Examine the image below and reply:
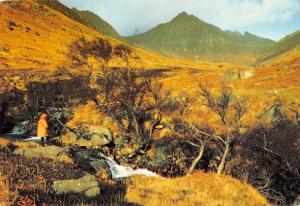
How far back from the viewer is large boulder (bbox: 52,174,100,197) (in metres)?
12.2

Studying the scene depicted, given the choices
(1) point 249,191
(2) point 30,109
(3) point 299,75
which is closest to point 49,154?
(1) point 249,191

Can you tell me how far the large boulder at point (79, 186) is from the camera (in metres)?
12.2

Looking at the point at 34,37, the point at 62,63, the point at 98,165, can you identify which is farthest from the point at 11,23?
the point at 98,165

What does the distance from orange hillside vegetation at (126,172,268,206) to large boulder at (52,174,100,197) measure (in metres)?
1.85

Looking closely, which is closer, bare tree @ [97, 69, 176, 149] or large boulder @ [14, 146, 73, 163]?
large boulder @ [14, 146, 73, 163]

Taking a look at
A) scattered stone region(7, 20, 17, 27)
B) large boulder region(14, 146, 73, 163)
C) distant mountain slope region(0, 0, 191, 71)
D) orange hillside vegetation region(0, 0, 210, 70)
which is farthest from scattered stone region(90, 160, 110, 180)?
scattered stone region(7, 20, 17, 27)

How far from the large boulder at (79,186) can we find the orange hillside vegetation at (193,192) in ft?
6.09

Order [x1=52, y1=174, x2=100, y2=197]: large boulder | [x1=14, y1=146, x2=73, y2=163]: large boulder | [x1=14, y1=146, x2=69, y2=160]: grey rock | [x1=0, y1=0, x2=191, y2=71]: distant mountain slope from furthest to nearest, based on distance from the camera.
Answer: [x1=0, y1=0, x2=191, y2=71]: distant mountain slope
[x1=14, y1=146, x2=73, y2=163]: large boulder
[x1=14, y1=146, x2=69, y2=160]: grey rock
[x1=52, y1=174, x2=100, y2=197]: large boulder

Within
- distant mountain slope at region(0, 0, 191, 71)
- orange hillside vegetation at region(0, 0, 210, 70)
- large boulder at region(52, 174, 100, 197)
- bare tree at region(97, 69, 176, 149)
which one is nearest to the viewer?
large boulder at region(52, 174, 100, 197)

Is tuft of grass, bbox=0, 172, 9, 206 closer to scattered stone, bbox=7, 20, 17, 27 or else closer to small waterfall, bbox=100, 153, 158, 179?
small waterfall, bbox=100, 153, 158, 179

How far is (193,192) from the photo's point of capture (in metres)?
18.9

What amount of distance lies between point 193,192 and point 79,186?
7976 mm

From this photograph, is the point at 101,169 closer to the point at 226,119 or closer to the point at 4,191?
the point at 4,191

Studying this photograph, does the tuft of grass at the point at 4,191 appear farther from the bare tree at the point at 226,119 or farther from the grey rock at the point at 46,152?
the bare tree at the point at 226,119
